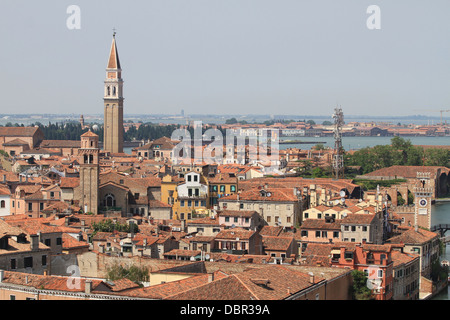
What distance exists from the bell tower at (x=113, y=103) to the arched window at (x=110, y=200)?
70.6 ft

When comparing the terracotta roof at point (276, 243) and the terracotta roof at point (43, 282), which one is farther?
the terracotta roof at point (276, 243)

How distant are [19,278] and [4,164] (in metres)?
26.6

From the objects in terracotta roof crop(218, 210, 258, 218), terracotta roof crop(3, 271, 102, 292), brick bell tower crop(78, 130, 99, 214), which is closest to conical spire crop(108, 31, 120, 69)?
brick bell tower crop(78, 130, 99, 214)

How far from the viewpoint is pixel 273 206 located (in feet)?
56.9

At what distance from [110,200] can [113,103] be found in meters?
23.3

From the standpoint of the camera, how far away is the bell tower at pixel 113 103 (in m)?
41.2

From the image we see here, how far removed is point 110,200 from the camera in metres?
19.4

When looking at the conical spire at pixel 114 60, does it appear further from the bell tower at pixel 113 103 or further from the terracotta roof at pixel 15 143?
the terracotta roof at pixel 15 143

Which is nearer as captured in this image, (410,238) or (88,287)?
(88,287)

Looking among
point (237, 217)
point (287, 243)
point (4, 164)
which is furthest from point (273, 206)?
point (4, 164)

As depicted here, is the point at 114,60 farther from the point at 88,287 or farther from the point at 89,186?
the point at 88,287

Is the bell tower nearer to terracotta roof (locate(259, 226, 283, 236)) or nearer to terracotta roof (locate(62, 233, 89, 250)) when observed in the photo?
terracotta roof (locate(259, 226, 283, 236))

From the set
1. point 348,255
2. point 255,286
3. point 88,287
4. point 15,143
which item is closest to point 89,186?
point 348,255

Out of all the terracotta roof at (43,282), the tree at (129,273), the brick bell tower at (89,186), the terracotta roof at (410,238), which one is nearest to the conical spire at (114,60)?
the brick bell tower at (89,186)
